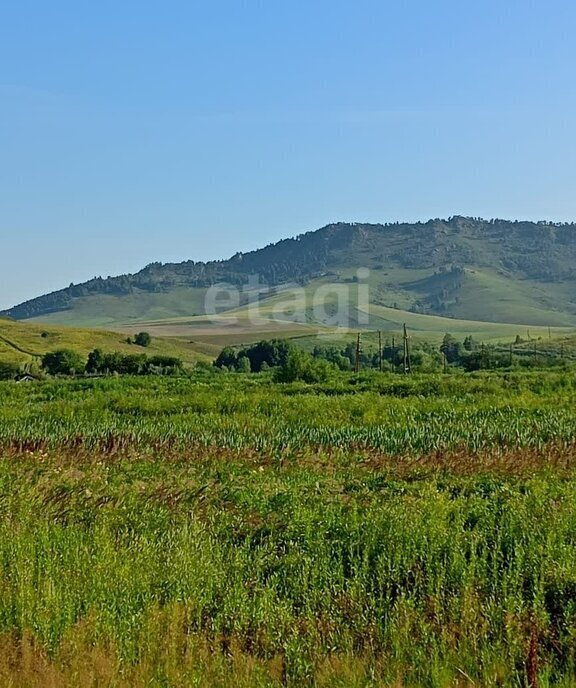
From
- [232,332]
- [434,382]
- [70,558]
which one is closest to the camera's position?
[70,558]

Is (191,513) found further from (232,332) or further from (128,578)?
(232,332)

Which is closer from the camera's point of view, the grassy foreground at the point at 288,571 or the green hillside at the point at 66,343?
the grassy foreground at the point at 288,571

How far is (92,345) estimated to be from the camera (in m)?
Answer: 110

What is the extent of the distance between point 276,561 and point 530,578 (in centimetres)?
258

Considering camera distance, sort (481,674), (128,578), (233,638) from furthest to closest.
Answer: (128,578) → (233,638) → (481,674)

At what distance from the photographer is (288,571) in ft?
27.7

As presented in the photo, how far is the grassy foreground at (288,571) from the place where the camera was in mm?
6590

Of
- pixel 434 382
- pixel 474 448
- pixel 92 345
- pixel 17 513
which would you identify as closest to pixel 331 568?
pixel 17 513

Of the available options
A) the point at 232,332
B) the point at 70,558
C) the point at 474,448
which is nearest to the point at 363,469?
the point at 474,448

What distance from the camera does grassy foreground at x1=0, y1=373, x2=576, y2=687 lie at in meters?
6.59

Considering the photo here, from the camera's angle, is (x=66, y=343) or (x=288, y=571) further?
(x=66, y=343)

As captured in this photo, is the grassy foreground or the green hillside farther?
the green hillside

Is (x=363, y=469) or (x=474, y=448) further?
(x=474, y=448)

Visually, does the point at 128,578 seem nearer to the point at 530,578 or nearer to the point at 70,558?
the point at 70,558
